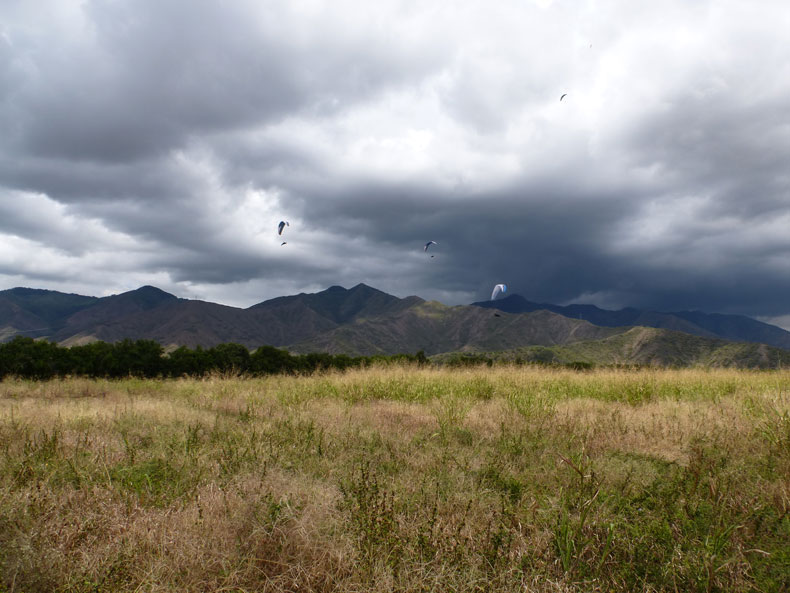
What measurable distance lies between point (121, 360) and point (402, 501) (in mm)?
30325

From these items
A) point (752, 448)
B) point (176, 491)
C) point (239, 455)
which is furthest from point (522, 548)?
point (752, 448)

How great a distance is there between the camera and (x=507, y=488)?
16.0ft

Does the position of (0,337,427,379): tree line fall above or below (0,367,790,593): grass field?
below

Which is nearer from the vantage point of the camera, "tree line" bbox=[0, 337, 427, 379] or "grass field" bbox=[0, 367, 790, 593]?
"grass field" bbox=[0, 367, 790, 593]

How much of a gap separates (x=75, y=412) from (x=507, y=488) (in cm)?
858

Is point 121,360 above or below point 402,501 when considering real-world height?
below

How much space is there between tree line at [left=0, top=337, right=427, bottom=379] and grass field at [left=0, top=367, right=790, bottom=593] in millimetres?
12831

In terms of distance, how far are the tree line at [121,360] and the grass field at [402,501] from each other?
42.1 ft

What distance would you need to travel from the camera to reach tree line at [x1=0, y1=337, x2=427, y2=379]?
2467 centimetres

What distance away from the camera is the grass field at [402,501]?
3.00 meters

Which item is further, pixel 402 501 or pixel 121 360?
pixel 121 360

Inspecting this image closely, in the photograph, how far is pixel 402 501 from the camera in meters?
4.14

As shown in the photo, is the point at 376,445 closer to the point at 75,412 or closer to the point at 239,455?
the point at 239,455

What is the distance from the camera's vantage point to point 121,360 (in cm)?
2842
